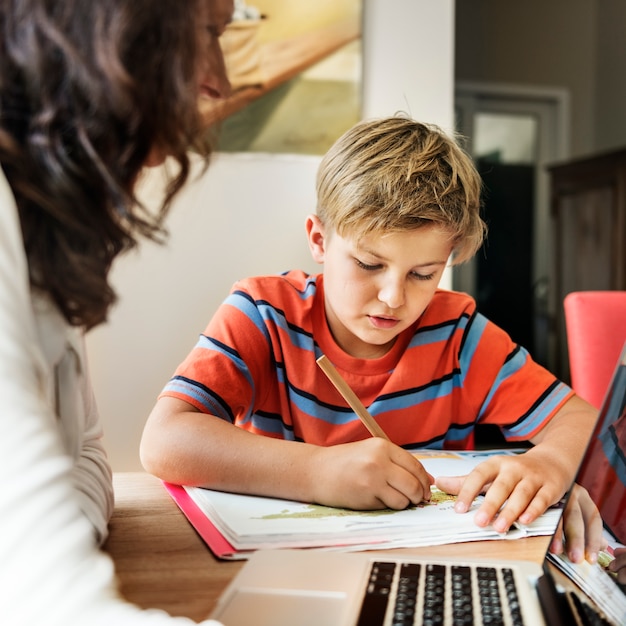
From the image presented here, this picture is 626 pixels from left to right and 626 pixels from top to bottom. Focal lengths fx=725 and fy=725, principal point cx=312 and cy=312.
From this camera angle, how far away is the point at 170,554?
0.57 metres

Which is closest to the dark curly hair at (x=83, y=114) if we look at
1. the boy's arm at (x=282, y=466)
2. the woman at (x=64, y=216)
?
the woman at (x=64, y=216)

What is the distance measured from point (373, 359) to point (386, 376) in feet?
0.11

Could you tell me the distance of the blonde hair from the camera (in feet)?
3.11

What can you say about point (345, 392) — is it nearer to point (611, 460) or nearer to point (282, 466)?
point (282, 466)

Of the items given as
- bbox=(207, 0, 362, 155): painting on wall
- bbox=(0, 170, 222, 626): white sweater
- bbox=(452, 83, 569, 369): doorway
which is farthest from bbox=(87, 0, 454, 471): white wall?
bbox=(452, 83, 569, 369): doorway

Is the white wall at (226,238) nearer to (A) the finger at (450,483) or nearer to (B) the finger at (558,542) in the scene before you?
(A) the finger at (450,483)

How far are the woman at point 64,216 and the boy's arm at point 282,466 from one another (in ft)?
0.79

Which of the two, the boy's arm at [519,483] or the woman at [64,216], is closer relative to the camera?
the woman at [64,216]

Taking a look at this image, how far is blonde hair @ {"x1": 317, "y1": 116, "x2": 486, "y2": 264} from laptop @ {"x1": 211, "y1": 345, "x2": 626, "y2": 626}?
475 millimetres

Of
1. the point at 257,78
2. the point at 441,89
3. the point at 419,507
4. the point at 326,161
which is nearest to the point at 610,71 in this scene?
the point at 441,89

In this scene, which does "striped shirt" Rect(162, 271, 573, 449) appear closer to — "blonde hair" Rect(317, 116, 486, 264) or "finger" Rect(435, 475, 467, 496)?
"blonde hair" Rect(317, 116, 486, 264)

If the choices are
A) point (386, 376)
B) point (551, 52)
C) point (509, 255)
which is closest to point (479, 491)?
point (386, 376)

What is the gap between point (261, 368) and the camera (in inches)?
40.7

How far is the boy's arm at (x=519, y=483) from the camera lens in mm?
665
